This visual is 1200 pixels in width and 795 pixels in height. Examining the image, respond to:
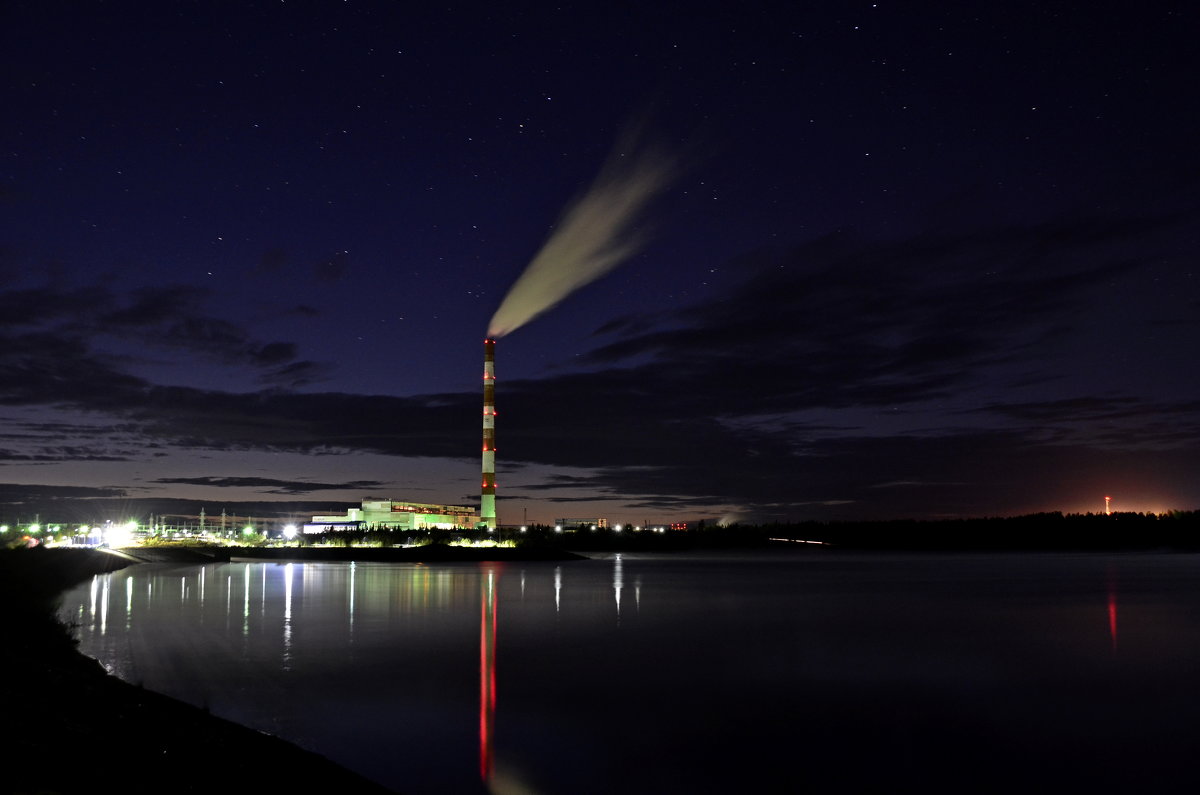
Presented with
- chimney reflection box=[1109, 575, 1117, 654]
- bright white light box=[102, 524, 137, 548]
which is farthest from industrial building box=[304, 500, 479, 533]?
chimney reflection box=[1109, 575, 1117, 654]

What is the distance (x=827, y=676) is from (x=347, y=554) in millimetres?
93737

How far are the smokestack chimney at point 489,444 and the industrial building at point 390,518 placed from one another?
28363mm

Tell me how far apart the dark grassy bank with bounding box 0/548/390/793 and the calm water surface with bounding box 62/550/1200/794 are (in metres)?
2.03

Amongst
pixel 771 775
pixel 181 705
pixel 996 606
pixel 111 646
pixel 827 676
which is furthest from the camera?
pixel 996 606

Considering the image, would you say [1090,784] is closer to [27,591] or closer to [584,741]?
[584,741]

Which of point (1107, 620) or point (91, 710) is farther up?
point (91, 710)

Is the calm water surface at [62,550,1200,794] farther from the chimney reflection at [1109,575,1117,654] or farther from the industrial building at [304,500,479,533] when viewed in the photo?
the industrial building at [304,500,479,533]

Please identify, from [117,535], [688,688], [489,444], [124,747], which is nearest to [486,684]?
[688,688]

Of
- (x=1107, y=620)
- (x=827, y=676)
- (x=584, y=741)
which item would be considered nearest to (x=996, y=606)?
(x=1107, y=620)

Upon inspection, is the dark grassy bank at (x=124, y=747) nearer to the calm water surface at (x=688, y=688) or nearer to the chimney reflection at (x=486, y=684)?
the calm water surface at (x=688, y=688)

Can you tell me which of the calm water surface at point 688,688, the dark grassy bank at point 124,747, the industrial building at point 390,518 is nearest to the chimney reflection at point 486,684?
the calm water surface at point 688,688

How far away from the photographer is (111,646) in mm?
24469

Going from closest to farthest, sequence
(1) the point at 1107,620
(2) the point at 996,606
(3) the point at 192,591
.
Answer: (1) the point at 1107,620, (2) the point at 996,606, (3) the point at 192,591

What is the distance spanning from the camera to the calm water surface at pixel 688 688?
42.8 ft
